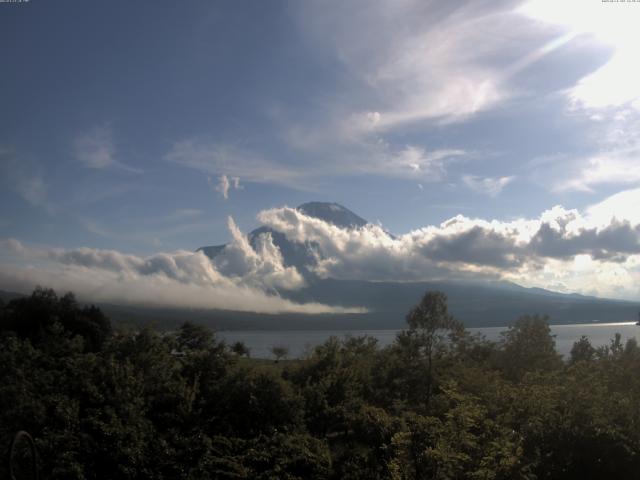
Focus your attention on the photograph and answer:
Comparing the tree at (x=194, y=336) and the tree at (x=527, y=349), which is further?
the tree at (x=194, y=336)

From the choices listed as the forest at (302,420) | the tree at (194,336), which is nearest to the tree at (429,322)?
the forest at (302,420)

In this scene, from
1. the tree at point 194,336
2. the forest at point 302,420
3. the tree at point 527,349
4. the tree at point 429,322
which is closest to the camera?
the forest at point 302,420

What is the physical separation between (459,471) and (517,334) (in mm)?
30219

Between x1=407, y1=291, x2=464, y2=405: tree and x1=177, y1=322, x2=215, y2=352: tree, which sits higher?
x1=407, y1=291, x2=464, y2=405: tree

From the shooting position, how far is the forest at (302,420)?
14.6m

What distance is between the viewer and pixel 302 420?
67.2 feet

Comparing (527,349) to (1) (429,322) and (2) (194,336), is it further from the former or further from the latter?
(2) (194,336)

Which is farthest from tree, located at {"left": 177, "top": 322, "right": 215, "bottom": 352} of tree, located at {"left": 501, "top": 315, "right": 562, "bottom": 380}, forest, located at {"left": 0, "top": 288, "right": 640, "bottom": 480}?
tree, located at {"left": 501, "top": 315, "right": 562, "bottom": 380}

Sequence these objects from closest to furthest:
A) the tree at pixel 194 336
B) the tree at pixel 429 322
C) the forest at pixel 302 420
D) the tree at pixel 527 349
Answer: the forest at pixel 302 420, the tree at pixel 429 322, the tree at pixel 527 349, the tree at pixel 194 336

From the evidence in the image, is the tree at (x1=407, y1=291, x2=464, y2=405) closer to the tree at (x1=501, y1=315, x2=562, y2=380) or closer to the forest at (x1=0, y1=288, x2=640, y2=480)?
the forest at (x1=0, y1=288, x2=640, y2=480)

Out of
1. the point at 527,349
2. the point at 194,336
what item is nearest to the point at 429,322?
the point at 527,349

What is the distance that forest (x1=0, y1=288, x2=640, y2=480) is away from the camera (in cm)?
1465

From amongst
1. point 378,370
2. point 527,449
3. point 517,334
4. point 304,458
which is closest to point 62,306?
point 378,370

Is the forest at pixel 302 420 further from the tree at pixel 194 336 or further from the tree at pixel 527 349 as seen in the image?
the tree at pixel 194 336
